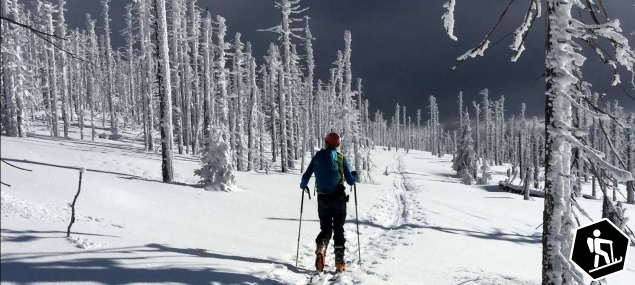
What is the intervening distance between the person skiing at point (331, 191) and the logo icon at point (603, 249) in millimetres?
3312

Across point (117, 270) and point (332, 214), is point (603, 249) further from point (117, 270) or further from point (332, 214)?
point (117, 270)

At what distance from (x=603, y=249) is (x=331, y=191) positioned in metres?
3.60

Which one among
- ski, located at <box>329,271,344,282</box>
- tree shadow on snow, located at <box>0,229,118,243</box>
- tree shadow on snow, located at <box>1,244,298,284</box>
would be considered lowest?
ski, located at <box>329,271,344,282</box>

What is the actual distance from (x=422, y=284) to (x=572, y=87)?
347 centimetres

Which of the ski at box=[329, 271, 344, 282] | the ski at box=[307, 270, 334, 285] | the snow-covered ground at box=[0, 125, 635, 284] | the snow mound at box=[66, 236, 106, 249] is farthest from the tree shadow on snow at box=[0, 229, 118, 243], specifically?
the ski at box=[329, 271, 344, 282]

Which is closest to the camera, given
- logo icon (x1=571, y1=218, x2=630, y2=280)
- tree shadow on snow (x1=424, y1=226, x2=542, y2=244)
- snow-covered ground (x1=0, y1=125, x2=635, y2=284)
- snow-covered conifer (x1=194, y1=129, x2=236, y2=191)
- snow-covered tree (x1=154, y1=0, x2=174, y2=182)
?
logo icon (x1=571, y1=218, x2=630, y2=280)

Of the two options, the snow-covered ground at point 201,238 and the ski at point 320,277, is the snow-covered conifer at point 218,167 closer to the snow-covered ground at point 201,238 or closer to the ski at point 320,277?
the snow-covered ground at point 201,238

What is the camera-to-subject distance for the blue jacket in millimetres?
6148

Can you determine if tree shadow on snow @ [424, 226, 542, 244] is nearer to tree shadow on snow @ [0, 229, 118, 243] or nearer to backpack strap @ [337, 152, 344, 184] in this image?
backpack strap @ [337, 152, 344, 184]

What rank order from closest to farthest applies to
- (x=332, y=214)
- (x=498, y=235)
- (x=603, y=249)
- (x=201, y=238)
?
(x=603, y=249)
(x=332, y=214)
(x=201, y=238)
(x=498, y=235)

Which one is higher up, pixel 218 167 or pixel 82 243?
pixel 218 167

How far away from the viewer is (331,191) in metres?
→ 6.17

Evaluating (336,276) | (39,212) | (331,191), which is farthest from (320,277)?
(39,212)

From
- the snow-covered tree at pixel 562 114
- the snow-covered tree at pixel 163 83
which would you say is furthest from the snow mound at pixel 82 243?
the snow-covered tree at pixel 163 83
